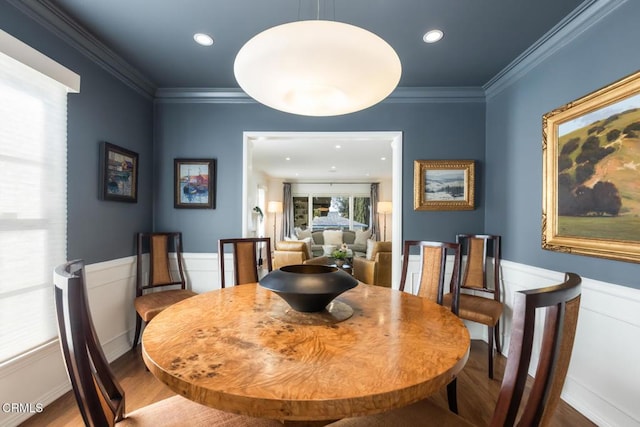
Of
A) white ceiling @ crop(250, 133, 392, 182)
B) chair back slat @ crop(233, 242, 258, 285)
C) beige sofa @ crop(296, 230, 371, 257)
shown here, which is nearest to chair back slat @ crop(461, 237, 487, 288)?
white ceiling @ crop(250, 133, 392, 182)

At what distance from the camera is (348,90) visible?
4.12 ft

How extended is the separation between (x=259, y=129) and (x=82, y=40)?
4.78 feet

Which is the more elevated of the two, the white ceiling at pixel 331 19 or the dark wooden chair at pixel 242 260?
the white ceiling at pixel 331 19

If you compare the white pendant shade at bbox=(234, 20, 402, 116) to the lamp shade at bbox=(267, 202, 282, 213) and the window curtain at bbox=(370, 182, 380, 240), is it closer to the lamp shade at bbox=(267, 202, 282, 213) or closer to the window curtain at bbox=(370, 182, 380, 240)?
the lamp shade at bbox=(267, 202, 282, 213)

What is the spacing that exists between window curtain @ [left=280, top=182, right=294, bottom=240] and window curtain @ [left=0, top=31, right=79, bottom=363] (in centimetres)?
737

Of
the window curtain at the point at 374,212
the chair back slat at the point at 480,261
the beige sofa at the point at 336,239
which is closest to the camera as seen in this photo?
the chair back slat at the point at 480,261

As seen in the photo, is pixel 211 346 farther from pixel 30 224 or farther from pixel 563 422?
pixel 563 422

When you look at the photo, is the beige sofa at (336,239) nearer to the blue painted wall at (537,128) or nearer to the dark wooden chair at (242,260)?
the blue painted wall at (537,128)

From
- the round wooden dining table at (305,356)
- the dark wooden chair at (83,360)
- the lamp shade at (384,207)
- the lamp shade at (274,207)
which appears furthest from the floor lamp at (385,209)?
the dark wooden chair at (83,360)

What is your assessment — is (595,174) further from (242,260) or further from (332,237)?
(332,237)

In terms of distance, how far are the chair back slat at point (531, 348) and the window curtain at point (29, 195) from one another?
2407mm

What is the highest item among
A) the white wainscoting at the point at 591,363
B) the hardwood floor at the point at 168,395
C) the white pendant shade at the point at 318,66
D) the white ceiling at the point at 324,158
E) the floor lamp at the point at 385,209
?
the white ceiling at the point at 324,158

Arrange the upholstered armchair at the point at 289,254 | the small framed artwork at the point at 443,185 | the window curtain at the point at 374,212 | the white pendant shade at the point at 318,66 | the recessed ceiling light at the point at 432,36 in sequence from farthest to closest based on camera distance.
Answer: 1. the window curtain at the point at 374,212
2. the upholstered armchair at the point at 289,254
3. the small framed artwork at the point at 443,185
4. the recessed ceiling light at the point at 432,36
5. the white pendant shade at the point at 318,66

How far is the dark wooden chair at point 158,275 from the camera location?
2514mm
